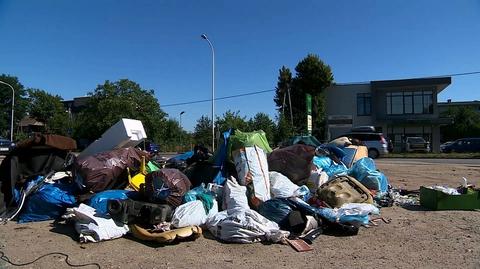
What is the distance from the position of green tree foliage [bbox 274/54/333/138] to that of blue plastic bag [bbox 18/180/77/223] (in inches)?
1449

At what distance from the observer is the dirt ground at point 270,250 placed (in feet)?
15.6

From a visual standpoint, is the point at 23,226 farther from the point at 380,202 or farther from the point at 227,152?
the point at 380,202

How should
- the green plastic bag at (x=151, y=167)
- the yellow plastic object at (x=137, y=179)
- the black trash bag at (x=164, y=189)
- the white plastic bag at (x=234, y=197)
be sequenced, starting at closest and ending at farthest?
the black trash bag at (x=164, y=189), the white plastic bag at (x=234, y=197), the yellow plastic object at (x=137, y=179), the green plastic bag at (x=151, y=167)

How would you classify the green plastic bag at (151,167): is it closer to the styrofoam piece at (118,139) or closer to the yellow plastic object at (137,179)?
the yellow plastic object at (137,179)

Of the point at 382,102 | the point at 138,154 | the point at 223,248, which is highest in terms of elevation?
the point at 382,102

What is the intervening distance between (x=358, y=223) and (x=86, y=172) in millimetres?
4301

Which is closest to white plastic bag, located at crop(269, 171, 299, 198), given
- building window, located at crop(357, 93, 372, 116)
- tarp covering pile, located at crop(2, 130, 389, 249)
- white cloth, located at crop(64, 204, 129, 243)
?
tarp covering pile, located at crop(2, 130, 389, 249)

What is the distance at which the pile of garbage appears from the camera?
5.66 meters

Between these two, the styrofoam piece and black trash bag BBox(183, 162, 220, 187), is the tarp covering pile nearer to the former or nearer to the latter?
black trash bag BBox(183, 162, 220, 187)

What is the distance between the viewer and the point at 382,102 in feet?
143

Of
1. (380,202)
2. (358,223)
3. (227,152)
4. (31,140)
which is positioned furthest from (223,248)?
(31,140)

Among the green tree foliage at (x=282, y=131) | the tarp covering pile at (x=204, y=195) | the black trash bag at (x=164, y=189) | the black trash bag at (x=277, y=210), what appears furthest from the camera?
the green tree foliage at (x=282, y=131)

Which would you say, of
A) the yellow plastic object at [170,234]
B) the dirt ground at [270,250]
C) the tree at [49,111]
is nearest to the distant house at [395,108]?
the tree at [49,111]

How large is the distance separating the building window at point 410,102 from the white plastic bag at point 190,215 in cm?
4075
